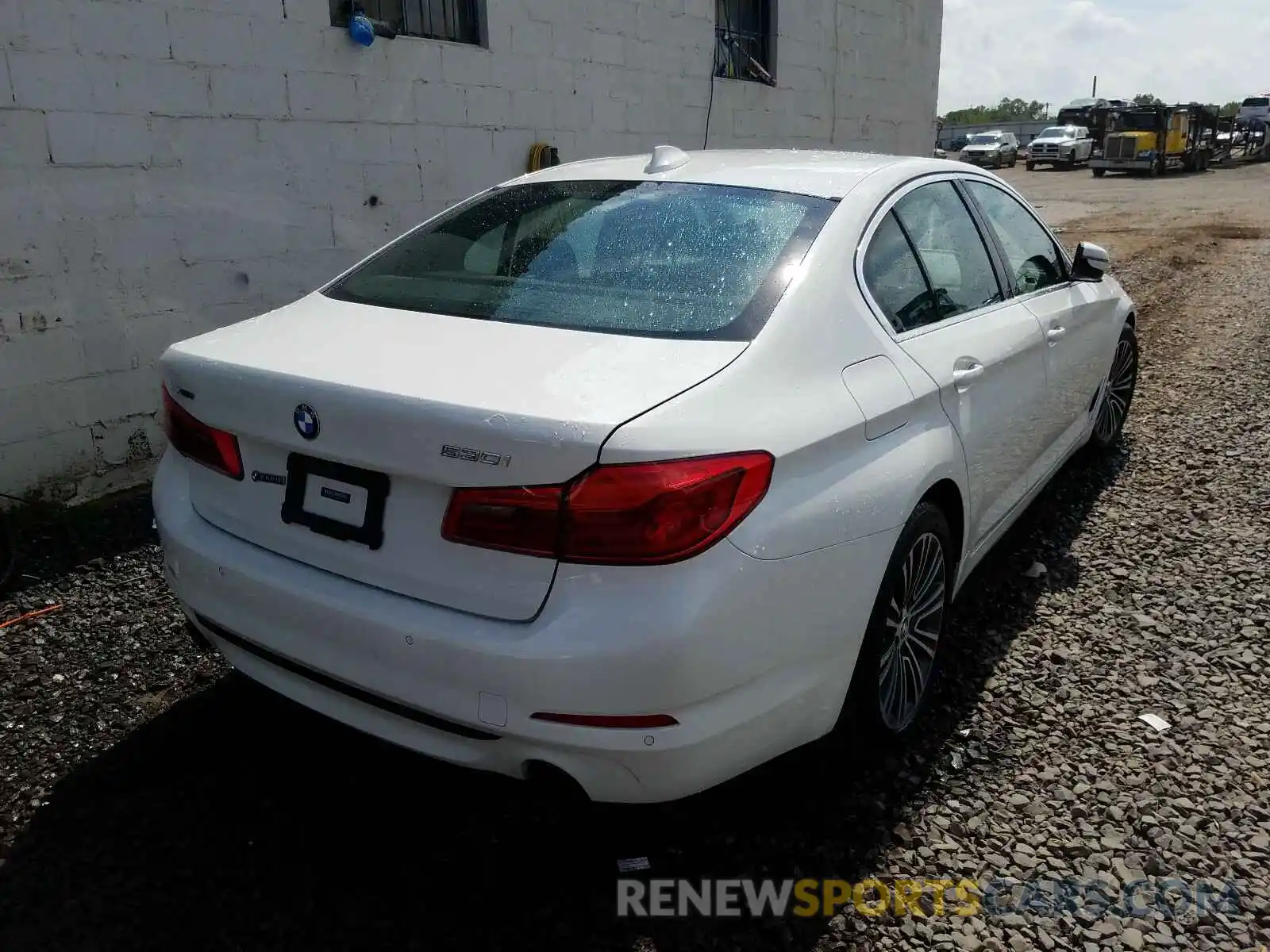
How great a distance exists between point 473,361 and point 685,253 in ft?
2.53

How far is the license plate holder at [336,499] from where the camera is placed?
2.13 m

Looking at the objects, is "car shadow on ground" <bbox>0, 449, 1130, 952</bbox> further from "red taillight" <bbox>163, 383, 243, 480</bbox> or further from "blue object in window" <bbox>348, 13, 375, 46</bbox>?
"blue object in window" <bbox>348, 13, 375, 46</bbox>

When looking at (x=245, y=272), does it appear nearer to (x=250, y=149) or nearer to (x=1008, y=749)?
(x=250, y=149)

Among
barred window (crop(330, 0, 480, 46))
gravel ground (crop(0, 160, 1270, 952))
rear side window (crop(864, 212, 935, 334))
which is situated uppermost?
barred window (crop(330, 0, 480, 46))

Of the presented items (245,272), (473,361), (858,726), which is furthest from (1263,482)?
(245,272)

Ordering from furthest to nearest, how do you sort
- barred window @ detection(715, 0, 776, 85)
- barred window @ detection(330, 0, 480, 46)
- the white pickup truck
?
the white pickup truck → barred window @ detection(715, 0, 776, 85) → barred window @ detection(330, 0, 480, 46)

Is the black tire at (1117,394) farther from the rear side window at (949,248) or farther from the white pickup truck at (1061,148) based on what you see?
the white pickup truck at (1061,148)

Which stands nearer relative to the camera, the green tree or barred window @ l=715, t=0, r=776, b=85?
barred window @ l=715, t=0, r=776, b=85

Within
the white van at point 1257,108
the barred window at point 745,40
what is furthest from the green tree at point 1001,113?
Answer: the barred window at point 745,40

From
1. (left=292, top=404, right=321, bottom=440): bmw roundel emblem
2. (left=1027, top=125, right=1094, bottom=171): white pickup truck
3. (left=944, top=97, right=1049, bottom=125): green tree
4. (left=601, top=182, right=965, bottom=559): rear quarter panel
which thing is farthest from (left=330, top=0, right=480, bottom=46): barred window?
(left=944, top=97, right=1049, bottom=125): green tree

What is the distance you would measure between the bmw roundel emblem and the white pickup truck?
44249mm

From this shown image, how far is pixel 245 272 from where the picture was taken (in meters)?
5.34

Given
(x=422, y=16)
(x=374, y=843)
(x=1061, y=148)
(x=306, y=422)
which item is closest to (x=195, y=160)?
(x=422, y=16)

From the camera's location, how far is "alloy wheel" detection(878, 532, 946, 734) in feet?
8.73
